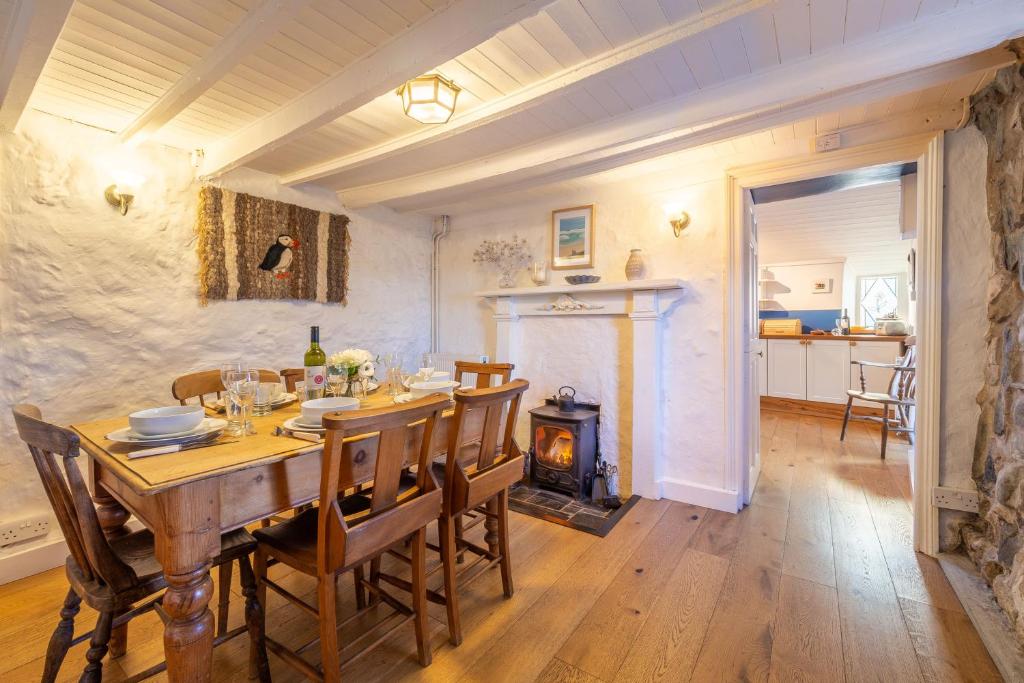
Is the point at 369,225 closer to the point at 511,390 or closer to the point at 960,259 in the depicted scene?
the point at 511,390

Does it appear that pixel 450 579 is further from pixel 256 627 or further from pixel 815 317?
pixel 815 317

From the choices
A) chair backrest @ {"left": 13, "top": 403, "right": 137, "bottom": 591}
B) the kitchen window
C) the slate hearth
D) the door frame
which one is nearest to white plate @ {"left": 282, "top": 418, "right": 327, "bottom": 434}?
chair backrest @ {"left": 13, "top": 403, "right": 137, "bottom": 591}

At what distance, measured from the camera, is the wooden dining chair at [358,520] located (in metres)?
1.20

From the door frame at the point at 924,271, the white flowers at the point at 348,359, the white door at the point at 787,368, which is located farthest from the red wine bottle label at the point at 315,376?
the white door at the point at 787,368

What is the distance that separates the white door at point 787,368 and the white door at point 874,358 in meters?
0.50

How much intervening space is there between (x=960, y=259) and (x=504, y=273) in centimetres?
275

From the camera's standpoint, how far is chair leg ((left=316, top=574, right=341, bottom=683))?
1248 mm

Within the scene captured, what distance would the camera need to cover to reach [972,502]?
204cm

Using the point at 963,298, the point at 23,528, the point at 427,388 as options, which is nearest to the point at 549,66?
the point at 427,388

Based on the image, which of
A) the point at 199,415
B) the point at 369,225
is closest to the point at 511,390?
the point at 199,415

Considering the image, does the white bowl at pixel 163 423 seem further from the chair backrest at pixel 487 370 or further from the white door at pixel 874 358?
the white door at pixel 874 358

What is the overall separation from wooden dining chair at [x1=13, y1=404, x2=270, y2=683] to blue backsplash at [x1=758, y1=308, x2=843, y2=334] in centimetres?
710

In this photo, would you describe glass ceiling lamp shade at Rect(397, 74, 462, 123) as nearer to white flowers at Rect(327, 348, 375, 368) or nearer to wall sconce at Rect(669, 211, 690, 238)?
white flowers at Rect(327, 348, 375, 368)

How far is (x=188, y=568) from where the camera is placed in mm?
1064
